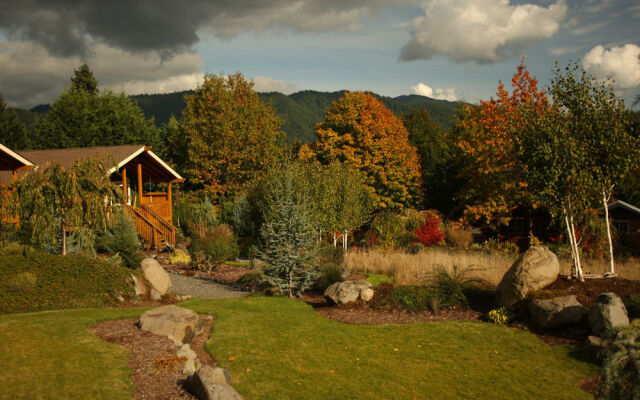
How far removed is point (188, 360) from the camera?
274 inches

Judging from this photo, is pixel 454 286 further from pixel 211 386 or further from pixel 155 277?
pixel 155 277

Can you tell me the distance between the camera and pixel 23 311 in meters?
10.2

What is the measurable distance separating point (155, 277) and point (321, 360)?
660 centimetres

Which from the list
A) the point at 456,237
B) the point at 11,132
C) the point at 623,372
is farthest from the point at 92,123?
the point at 623,372

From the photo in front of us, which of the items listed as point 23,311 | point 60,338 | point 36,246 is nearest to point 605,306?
point 60,338

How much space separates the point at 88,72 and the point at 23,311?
1876 inches

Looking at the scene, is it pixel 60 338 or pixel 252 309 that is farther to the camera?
pixel 252 309

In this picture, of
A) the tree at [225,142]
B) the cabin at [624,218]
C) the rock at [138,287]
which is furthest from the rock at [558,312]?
the tree at [225,142]

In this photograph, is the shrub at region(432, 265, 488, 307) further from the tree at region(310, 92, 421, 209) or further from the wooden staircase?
the tree at region(310, 92, 421, 209)

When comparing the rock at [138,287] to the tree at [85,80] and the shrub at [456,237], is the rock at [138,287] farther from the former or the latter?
the tree at [85,80]

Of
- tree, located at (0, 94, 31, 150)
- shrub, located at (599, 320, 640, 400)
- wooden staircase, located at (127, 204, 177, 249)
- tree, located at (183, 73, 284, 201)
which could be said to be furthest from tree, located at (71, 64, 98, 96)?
shrub, located at (599, 320, 640, 400)

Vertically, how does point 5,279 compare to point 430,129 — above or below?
below

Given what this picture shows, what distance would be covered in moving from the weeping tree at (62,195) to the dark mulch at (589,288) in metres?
11.8

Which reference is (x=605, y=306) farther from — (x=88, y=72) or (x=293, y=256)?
(x=88, y=72)
